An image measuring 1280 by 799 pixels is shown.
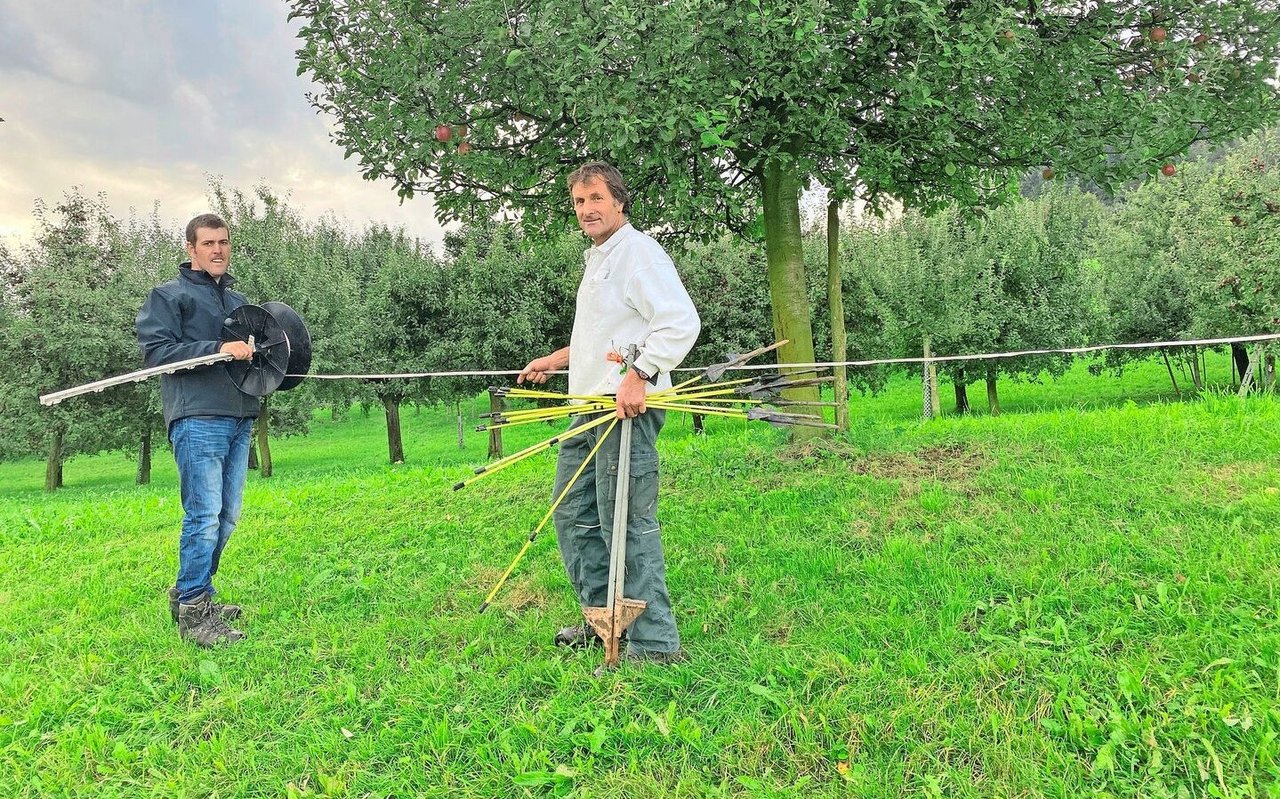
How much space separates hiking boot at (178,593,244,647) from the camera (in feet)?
13.8

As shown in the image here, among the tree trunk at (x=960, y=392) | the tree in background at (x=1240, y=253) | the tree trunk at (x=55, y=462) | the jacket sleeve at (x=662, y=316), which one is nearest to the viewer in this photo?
the jacket sleeve at (x=662, y=316)

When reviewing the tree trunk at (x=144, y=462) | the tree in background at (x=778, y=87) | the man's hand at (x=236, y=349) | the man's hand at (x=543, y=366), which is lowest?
the tree trunk at (x=144, y=462)

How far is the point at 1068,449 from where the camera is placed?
6.02 meters

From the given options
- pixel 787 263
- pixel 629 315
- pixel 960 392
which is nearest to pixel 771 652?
pixel 629 315

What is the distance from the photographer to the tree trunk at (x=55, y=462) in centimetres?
2097

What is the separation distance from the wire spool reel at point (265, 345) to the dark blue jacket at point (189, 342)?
0.26 feet

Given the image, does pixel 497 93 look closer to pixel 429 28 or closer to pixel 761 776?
pixel 429 28

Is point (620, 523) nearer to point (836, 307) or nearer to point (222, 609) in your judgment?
point (222, 609)

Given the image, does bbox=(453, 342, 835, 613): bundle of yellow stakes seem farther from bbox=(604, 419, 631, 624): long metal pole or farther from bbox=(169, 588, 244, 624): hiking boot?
bbox=(169, 588, 244, 624): hiking boot

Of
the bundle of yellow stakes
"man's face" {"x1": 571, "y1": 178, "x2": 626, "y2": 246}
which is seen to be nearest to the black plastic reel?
the bundle of yellow stakes

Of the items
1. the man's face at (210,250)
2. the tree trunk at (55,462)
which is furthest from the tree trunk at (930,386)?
the tree trunk at (55,462)

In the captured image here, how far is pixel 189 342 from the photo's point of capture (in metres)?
4.20

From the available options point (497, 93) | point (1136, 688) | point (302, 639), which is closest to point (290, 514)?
point (302, 639)

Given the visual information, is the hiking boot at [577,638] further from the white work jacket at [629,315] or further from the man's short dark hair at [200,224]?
the man's short dark hair at [200,224]
